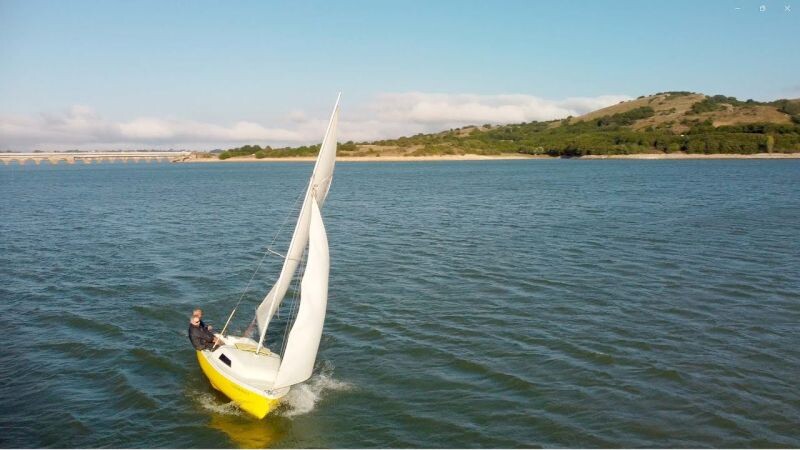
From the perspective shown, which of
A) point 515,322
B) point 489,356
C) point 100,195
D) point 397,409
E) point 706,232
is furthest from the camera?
point 100,195

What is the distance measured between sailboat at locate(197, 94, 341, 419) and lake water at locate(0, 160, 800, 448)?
2.63ft

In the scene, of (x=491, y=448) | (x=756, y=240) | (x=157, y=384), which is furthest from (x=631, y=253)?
(x=157, y=384)

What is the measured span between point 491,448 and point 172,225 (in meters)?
45.6

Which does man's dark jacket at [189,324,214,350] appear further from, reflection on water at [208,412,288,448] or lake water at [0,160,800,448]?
reflection on water at [208,412,288,448]

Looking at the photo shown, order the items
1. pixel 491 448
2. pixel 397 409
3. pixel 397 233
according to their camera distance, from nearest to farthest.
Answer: pixel 491 448 → pixel 397 409 → pixel 397 233

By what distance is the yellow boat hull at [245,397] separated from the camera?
16828 mm

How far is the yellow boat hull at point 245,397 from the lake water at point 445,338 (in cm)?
35

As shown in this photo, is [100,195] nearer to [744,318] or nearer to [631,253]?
[631,253]

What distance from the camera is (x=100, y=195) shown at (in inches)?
3612

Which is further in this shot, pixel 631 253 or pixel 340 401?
pixel 631 253

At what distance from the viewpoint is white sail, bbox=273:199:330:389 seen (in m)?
16.5

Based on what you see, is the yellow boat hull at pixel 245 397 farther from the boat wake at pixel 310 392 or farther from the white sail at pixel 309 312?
the white sail at pixel 309 312

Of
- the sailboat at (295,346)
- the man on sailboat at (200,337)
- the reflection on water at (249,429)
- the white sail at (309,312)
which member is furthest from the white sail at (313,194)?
the reflection on water at (249,429)

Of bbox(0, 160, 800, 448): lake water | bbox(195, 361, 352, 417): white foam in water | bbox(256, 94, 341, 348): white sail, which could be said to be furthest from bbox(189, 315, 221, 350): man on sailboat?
bbox(256, 94, 341, 348): white sail
